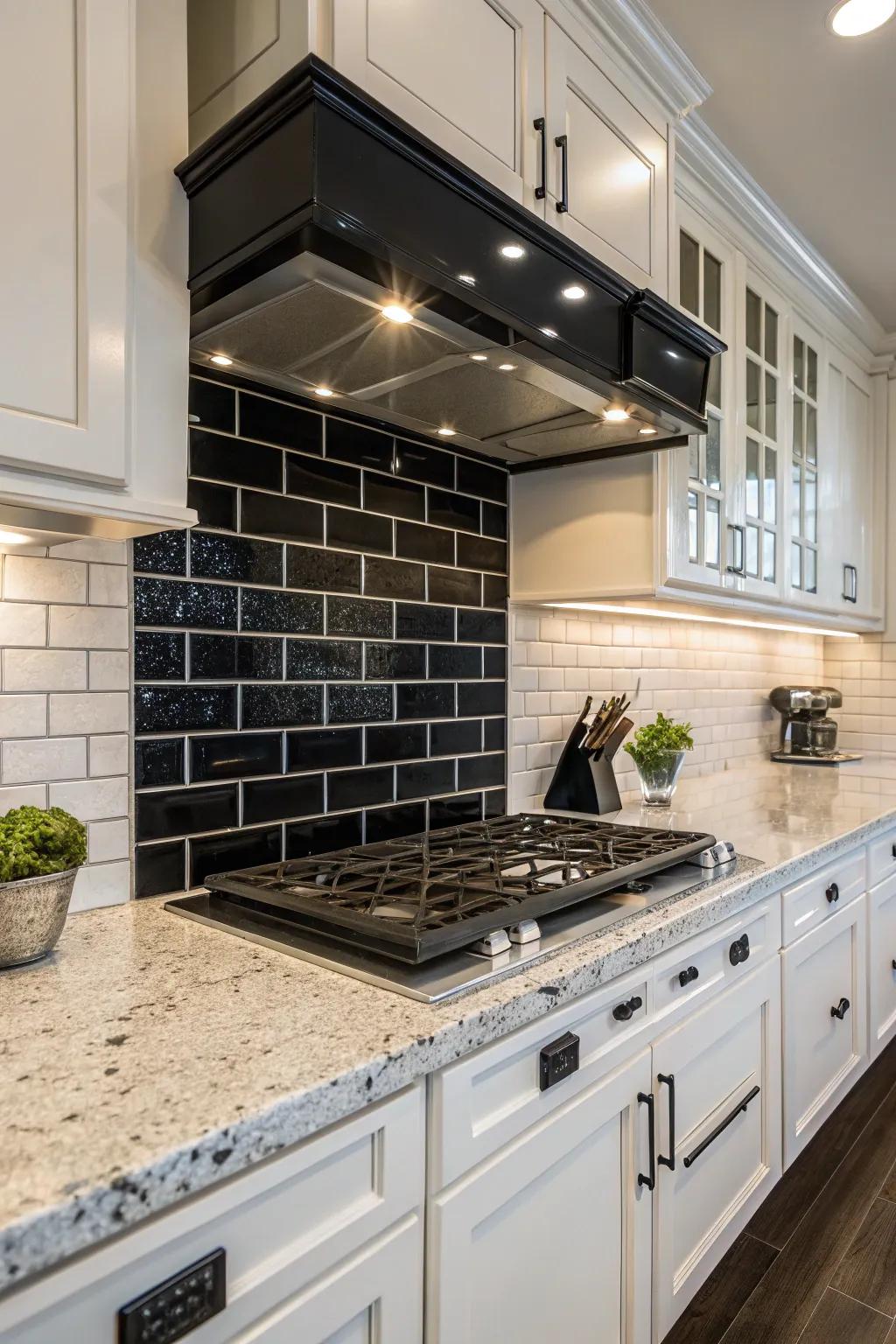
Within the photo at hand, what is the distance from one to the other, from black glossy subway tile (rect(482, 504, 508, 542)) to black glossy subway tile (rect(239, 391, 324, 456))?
54 cm

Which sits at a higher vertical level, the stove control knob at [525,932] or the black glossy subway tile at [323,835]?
the black glossy subway tile at [323,835]

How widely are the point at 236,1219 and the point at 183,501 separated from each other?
817mm

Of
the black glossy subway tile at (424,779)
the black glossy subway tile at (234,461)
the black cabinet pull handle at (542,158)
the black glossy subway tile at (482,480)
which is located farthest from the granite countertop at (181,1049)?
the black cabinet pull handle at (542,158)

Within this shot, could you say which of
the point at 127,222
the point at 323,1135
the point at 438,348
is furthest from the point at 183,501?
the point at 323,1135

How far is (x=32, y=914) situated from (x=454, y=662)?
3.67 ft

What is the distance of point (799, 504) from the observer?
281 centimetres

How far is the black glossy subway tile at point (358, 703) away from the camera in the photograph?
1676 millimetres

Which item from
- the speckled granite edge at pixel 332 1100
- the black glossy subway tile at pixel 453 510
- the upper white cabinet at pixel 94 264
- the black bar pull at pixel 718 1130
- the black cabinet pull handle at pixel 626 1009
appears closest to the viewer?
the speckled granite edge at pixel 332 1100

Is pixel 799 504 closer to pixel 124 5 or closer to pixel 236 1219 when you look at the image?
pixel 124 5

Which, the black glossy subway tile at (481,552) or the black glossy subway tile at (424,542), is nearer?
the black glossy subway tile at (424,542)

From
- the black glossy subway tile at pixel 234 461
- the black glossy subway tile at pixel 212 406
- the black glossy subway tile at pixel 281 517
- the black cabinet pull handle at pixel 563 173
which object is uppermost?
the black cabinet pull handle at pixel 563 173

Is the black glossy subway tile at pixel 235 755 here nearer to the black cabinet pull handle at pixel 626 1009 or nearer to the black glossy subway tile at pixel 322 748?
the black glossy subway tile at pixel 322 748

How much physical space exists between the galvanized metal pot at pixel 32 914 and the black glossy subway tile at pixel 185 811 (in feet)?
0.99

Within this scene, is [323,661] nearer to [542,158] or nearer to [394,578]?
[394,578]
